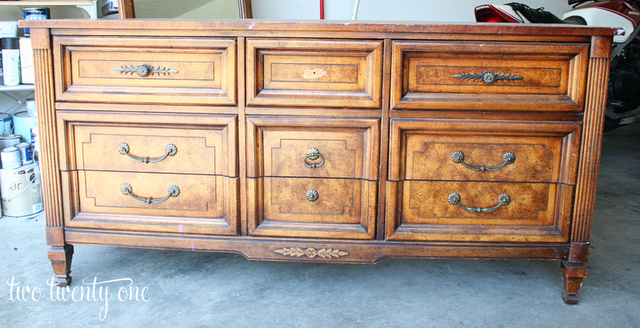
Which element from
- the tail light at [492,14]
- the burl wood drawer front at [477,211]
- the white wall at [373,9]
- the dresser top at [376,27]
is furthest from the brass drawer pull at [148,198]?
the tail light at [492,14]

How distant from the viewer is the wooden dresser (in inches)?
53.2

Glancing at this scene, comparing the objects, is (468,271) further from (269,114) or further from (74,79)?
(74,79)

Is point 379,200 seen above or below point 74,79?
below

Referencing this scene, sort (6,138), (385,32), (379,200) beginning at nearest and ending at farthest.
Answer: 1. (385,32)
2. (379,200)
3. (6,138)

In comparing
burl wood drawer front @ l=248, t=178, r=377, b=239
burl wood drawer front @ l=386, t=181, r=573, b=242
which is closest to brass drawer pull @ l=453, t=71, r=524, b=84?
burl wood drawer front @ l=386, t=181, r=573, b=242

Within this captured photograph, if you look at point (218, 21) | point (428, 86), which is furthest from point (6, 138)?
point (428, 86)

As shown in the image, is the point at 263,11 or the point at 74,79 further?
the point at 263,11

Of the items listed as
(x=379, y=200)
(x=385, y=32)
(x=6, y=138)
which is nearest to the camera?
(x=385, y=32)

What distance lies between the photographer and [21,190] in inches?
88.1

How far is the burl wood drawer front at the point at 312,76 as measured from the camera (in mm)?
1352

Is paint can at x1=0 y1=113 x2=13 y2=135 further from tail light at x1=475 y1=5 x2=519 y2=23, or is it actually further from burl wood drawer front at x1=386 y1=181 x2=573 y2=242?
tail light at x1=475 y1=5 x2=519 y2=23

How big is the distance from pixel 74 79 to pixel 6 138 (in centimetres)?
→ 118

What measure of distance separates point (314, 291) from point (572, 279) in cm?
88

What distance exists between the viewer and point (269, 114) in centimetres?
139
